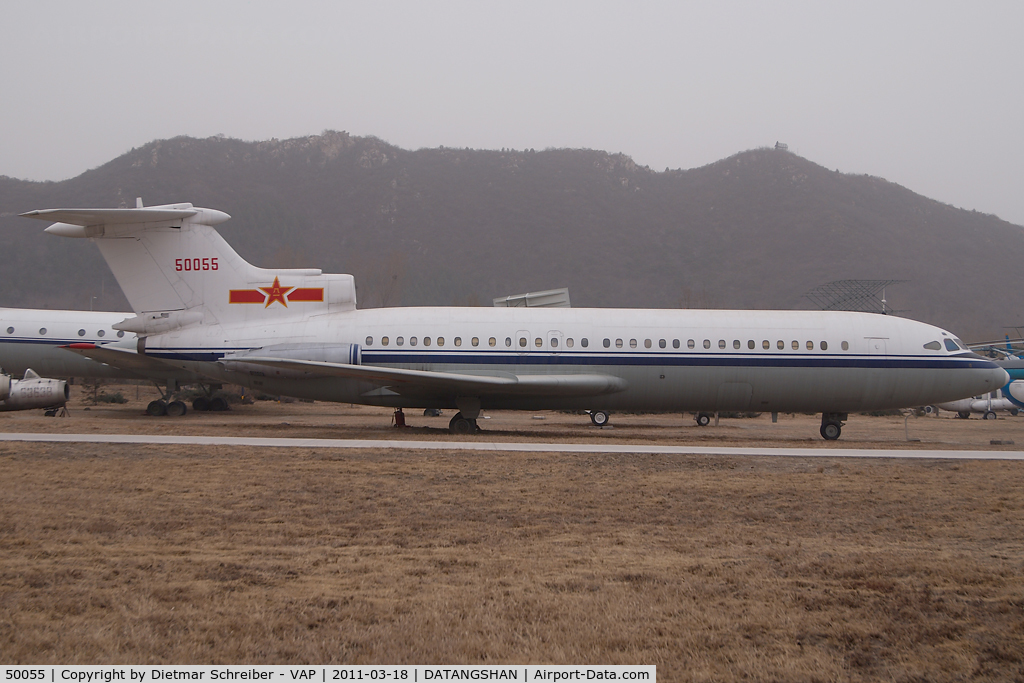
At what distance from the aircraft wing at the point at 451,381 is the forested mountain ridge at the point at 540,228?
266 ft

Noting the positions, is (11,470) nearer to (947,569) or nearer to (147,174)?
(947,569)

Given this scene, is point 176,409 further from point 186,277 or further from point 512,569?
point 512,569

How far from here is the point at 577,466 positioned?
12.5 metres

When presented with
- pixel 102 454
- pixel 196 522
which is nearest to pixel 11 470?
pixel 102 454

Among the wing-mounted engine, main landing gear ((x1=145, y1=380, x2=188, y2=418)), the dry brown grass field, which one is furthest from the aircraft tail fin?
the dry brown grass field

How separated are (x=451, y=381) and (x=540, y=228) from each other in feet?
393

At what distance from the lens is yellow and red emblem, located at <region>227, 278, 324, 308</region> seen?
19.9 meters

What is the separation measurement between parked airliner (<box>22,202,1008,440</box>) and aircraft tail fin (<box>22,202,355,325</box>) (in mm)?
31

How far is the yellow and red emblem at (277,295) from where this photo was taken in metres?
19.9

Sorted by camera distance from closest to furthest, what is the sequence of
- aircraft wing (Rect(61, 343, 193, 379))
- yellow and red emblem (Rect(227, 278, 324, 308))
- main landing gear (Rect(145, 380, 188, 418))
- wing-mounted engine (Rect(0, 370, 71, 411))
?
yellow and red emblem (Rect(227, 278, 324, 308)) → wing-mounted engine (Rect(0, 370, 71, 411)) → aircraft wing (Rect(61, 343, 193, 379)) → main landing gear (Rect(145, 380, 188, 418))

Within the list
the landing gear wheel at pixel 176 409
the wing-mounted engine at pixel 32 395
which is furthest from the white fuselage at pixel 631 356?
the landing gear wheel at pixel 176 409

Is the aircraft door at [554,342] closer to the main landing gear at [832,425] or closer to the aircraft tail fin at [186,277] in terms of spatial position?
the aircraft tail fin at [186,277]

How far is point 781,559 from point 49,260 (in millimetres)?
119759

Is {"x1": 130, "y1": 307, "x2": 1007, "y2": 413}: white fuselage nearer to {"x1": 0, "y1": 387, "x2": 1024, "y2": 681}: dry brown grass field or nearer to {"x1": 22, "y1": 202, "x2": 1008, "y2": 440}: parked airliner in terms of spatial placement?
{"x1": 22, "y1": 202, "x2": 1008, "y2": 440}: parked airliner
